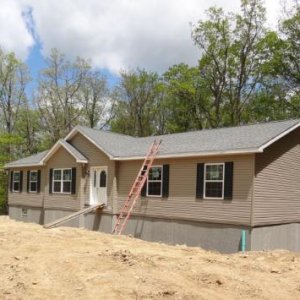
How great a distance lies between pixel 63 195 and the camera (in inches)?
915

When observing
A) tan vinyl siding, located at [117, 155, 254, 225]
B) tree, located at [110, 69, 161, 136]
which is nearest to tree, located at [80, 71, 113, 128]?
tree, located at [110, 69, 161, 136]

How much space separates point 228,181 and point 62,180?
10.8 meters

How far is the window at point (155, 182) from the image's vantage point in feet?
60.8

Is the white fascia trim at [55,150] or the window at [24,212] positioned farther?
the window at [24,212]

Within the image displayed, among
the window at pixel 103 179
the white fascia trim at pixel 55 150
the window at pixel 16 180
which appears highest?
the white fascia trim at pixel 55 150

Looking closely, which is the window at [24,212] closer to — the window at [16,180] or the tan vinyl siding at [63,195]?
the window at [16,180]

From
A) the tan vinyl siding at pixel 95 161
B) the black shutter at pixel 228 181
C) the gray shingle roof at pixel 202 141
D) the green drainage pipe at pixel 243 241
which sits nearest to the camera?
the green drainage pipe at pixel 243 241

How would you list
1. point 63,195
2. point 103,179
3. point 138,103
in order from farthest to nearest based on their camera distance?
1. point 138,103
2. point 63,195
3. point 103,179

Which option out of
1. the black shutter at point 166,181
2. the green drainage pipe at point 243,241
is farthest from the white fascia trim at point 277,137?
the black shutter at point 166,181

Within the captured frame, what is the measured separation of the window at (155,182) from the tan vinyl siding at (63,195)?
4.63 m

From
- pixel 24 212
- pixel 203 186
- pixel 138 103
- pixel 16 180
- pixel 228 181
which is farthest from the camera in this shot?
pixel 138 103

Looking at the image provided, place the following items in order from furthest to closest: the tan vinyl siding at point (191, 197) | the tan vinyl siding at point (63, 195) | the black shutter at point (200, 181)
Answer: the tan vinyl siding at point (63, 195) → the black shutter at point (200, 181) → the tan vinyl siding at point (191, 197)

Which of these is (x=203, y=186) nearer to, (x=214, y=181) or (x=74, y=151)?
(x=214, y=181)

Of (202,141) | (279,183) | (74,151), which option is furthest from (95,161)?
(279,183)
